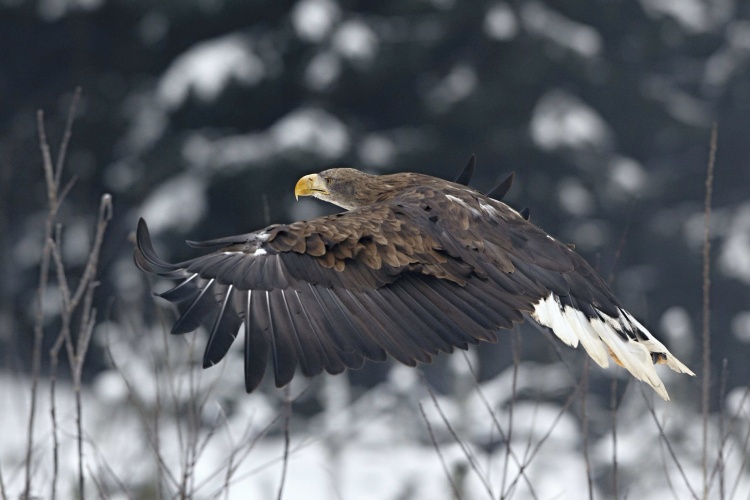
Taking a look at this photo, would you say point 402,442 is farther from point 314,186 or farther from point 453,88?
point 453,88

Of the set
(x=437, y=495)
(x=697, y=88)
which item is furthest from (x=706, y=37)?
(x=437, y=495)

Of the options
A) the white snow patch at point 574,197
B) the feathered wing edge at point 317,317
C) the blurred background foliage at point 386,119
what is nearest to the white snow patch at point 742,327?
the blurred background foliage at point 386,119

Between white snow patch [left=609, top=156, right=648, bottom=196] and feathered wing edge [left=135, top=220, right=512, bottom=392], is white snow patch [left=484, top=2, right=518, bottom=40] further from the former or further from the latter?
feathered wing edge [left=135, top=220, right=512, bottom=392]

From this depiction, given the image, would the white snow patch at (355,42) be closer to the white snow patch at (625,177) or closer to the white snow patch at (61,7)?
the white snow patch at (61,7)

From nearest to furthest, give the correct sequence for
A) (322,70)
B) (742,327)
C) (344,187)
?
1. (344,187)
2. (322,70)
3. (742,327)

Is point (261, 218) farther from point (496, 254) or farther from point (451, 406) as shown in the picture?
point (496, 254)

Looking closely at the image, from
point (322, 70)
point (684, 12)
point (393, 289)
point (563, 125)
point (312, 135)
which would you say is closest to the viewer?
point (393, 289)

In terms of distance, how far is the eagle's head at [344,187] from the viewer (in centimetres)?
437

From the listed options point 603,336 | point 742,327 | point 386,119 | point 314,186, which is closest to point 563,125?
point 386,119

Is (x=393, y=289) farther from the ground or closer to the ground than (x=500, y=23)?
closer to the ground

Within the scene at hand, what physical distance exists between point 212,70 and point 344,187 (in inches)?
333

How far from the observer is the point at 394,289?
130 inches

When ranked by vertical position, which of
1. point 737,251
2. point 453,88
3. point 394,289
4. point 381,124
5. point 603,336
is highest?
point 453,88

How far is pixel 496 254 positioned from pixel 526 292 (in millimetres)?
156
